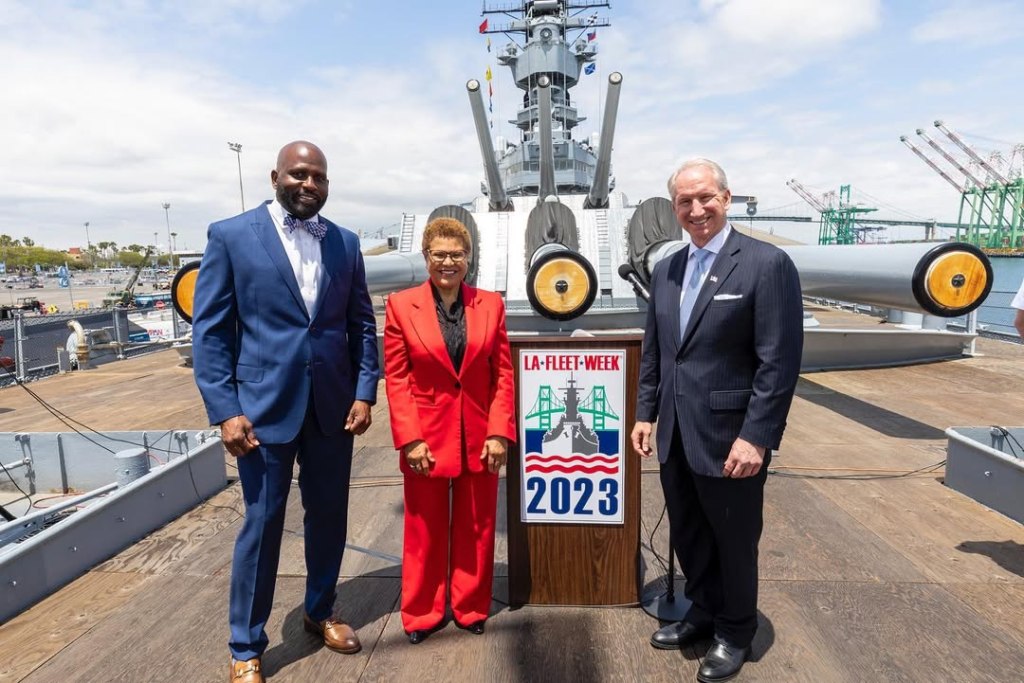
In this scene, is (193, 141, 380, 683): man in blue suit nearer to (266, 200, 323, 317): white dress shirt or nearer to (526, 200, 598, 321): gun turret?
(266, 200, 323, 317): white dress shirt

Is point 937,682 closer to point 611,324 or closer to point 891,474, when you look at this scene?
point 891,474

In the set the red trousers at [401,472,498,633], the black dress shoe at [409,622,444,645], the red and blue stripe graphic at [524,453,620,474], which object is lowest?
the black dress shoe at [409,622,444,645]

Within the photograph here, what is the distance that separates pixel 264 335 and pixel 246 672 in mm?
1247

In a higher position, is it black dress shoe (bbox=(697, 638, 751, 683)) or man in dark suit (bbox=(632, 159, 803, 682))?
man in dark suit (bbox=(632, 159, 803, 682))

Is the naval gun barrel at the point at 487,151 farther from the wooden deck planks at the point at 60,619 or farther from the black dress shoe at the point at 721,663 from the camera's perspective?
the black dress shoe at the point at 721,663

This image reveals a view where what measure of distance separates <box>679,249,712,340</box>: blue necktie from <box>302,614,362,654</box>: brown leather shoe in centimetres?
178

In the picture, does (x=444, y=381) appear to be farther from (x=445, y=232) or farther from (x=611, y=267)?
(x=611, y=267)

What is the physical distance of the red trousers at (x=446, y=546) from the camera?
240 centimetres

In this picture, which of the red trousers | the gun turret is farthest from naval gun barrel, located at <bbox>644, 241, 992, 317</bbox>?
the red trousers

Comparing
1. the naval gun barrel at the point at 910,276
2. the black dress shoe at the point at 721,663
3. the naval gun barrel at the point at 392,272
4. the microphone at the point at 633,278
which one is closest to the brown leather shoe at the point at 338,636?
the black dress shoe at the point at 721,663

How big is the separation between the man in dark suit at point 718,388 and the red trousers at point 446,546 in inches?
27.6

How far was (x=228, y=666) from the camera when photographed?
2307mm

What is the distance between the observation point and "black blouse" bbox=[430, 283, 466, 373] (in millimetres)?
2322

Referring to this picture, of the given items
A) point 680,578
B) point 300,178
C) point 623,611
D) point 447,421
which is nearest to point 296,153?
point 300,178
